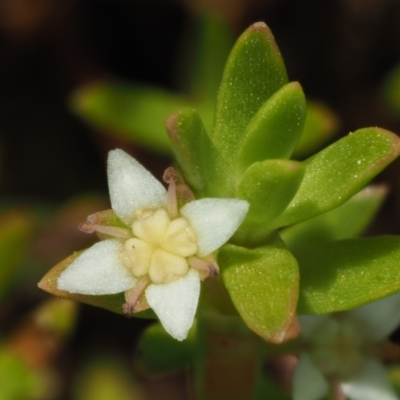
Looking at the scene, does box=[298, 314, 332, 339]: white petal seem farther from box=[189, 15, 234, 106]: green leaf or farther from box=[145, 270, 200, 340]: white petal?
box=[189, 15, 234, 106]: green leaf

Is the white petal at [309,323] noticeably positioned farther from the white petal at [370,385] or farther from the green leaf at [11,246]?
the green leaf at [11,246]

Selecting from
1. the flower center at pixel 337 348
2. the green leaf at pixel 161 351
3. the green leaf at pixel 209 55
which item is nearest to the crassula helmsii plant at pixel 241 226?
the flower center at pixel 337 348

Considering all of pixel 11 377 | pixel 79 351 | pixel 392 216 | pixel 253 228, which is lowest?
pixel 79 351

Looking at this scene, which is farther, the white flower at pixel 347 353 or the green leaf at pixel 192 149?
the white flower at pixel 347 353

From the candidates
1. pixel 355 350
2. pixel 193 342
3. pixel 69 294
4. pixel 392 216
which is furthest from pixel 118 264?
pixel 392 216

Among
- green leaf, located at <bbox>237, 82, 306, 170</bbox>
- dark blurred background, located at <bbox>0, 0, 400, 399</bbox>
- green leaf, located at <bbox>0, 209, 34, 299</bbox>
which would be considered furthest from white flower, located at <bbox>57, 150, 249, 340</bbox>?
dark blurred background, located at <bbox>0, 0, 400, 399</bbox>

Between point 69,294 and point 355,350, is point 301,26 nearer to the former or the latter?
point 355,350
